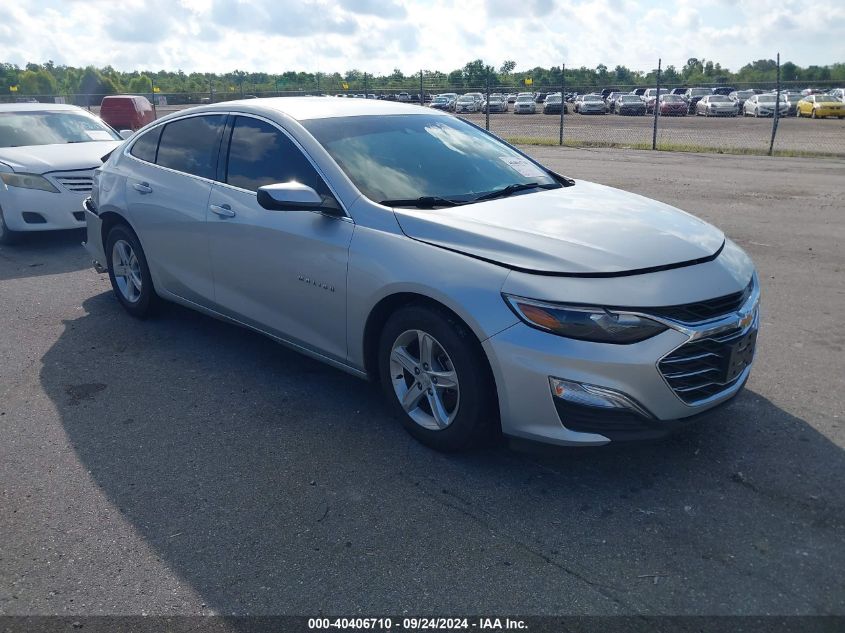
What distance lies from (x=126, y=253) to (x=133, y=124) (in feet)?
61.0

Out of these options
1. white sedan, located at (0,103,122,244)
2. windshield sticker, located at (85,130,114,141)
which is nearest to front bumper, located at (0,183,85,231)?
white sedan, located at (0,103,122,244)

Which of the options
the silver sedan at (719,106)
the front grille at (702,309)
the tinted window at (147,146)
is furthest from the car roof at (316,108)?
the silver sedan at (719,106)

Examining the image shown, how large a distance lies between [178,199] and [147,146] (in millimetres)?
896

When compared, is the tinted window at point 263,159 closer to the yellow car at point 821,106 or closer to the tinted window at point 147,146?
the tinted window at point 147,146

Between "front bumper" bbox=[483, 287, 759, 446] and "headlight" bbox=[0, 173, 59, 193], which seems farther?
"headlight" bbox=[0, 173, 59, 193]

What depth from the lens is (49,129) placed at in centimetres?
1002

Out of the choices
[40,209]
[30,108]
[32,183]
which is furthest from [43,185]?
[30,108]

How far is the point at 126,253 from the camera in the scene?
6.03 m

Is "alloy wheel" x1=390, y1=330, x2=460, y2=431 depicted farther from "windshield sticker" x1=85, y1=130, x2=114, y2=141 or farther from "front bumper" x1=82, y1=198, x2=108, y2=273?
"windshield sticker" x1=85, y1=130, x2=114, y2=141

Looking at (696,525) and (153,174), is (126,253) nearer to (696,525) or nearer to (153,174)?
(153,174)

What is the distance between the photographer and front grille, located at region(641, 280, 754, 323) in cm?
325

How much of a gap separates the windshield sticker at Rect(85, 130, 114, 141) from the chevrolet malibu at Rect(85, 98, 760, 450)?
527 cm

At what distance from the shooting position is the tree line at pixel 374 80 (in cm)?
3231

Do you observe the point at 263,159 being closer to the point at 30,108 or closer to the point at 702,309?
the point at 702,309
